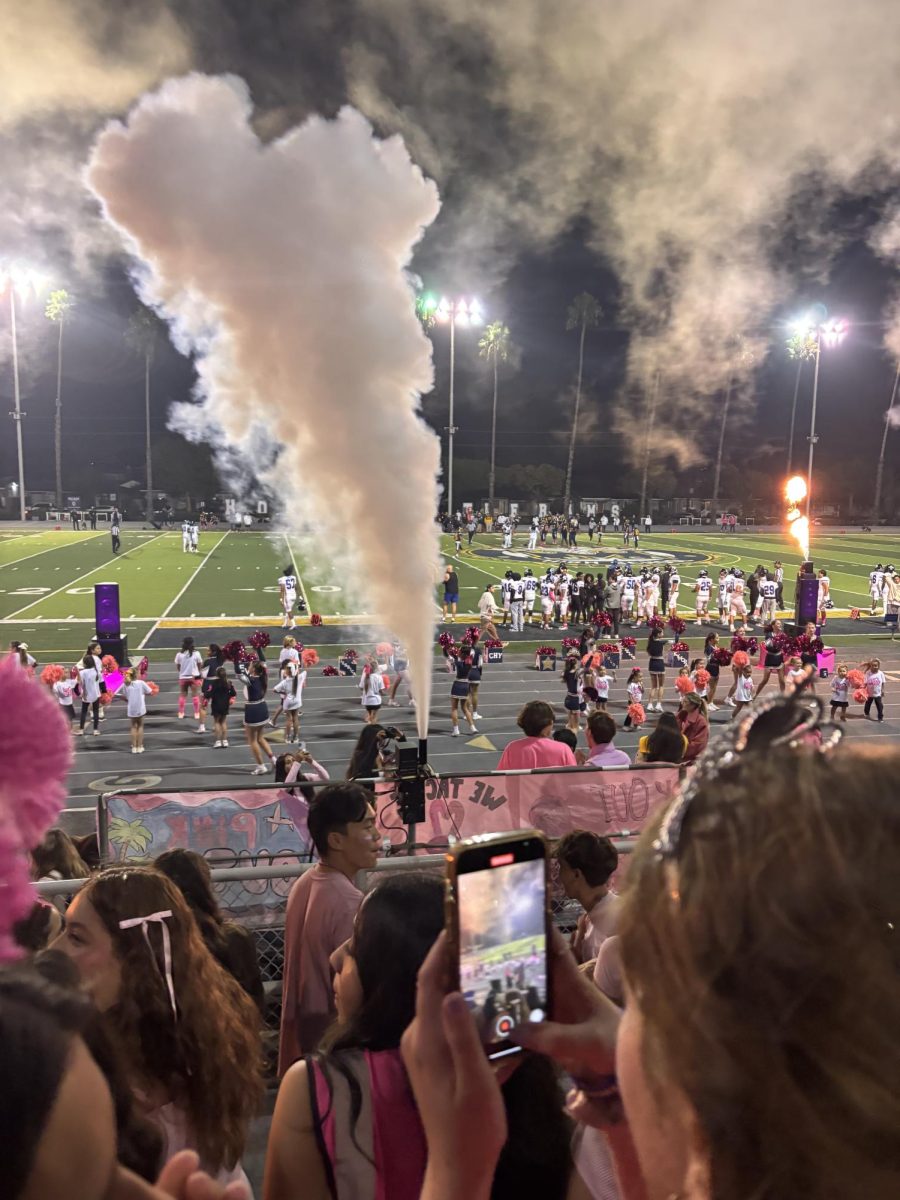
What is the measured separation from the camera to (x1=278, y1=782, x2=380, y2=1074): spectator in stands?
368 cm

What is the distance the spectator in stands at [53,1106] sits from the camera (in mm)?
1182

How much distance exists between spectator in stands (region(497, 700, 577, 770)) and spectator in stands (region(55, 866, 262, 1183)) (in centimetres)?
503

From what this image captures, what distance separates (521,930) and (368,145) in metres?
11.1

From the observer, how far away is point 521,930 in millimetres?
1543

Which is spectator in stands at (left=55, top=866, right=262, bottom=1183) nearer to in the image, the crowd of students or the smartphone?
the crowd of students

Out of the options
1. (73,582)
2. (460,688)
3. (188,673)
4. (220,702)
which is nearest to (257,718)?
(220,702)

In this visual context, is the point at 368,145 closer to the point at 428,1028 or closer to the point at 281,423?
the point at 281,423

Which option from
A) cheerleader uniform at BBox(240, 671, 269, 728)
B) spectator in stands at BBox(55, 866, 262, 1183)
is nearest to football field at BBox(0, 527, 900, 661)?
cheerleader uniform at BBox(240, 671, 269, 728)

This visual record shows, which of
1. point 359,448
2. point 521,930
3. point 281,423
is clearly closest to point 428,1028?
point 521,930

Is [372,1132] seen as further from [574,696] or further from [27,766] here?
[574,696]

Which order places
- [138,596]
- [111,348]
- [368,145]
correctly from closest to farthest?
1. [368,145]
2. [138,596]
3. [111,348]

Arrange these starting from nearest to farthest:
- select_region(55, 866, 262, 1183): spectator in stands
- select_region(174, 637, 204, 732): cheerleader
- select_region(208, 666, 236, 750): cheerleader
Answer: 1. select_region(55, 866, 262, 1183): spectator in stands
2. select_region(208, 666, 236, 750): cheerleader
3. select_region(174, 637, 204, 732): cheerleader

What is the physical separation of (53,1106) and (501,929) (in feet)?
2.46

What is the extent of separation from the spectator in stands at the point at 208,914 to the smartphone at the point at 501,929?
7.96 feet
